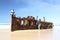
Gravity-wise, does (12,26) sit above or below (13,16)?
below

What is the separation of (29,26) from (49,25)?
5.13m

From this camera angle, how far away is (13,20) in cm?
1113

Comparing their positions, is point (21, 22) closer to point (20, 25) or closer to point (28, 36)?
point (20, 25)

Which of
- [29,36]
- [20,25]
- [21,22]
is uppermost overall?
[21,22]

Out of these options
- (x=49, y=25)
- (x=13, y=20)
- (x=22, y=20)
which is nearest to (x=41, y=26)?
(x=49, y=25)

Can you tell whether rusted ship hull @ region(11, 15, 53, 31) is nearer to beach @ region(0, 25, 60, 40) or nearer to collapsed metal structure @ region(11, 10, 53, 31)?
collapsed metal structure @ region(11, 10, 53, 31)

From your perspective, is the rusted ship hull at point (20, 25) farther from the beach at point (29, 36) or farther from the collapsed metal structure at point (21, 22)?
the beach at point (29, 36)

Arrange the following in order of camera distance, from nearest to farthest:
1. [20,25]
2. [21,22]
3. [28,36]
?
1. [28,36]
2. [20,25]
3. [21,22]

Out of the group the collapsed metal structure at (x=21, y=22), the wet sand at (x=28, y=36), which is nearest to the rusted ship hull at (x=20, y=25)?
the collapsed metal structure at (x=21, y=22)

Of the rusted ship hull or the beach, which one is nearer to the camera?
the beach

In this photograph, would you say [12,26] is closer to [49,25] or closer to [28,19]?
[28,19]

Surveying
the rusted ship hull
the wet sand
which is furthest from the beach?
the rusted ship hull

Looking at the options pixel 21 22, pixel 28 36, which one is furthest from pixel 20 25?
pixel 28 36

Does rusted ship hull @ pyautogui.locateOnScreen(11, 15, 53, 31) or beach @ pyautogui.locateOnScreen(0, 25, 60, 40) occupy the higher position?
rusted ship hull @ pyautogui.locateOnScreen(11, 15, 53, 31)
